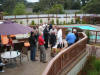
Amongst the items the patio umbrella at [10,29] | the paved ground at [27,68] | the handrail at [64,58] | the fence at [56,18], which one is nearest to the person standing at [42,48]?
the paved ground at [27,68]

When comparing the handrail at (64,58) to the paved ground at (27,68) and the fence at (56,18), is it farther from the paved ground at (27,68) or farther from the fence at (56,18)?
the fence at (56,18)

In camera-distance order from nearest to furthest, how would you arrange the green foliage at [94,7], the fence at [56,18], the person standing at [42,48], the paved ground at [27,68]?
the paved ground at [27,68]
the person standing at [42,48]
the fence at [56,18]
the green foliage at [94,7]

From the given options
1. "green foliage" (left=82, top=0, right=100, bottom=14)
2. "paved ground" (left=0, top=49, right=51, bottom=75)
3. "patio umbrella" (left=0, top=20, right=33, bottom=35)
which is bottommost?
"paved ground" (left=0, top=49, right=51, bottom=75)

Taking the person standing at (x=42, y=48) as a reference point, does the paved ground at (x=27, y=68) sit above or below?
below

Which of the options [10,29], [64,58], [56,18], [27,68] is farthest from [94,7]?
[10,29]

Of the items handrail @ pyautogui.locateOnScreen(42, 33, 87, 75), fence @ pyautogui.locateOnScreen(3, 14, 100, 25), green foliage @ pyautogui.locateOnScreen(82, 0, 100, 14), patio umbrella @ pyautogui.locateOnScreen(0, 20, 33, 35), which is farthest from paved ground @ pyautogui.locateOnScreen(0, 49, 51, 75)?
green foliage @ pyautogui.locateOnScreen(82, 0, 100, 14)

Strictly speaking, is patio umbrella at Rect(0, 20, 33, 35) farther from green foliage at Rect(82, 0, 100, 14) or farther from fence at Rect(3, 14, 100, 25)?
green foliage at Rect(82, 0, 100, 14)

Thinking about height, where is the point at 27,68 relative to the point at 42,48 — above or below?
below

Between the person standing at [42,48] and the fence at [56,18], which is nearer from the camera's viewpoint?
the person standing at [42,48]

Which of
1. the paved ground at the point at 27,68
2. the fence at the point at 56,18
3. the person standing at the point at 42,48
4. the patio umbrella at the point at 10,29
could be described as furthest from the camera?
the fence at the point at 56,18

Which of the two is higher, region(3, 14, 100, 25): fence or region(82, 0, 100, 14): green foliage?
region(82, 0, 100, 14): green foliage

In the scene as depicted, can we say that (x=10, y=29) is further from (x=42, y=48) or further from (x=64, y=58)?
(x=64, y=58)

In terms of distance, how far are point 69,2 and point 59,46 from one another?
1833 inches

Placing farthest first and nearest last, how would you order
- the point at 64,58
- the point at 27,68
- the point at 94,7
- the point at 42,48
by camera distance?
the point at 94,7 < the point at 42,48 < the point at 27,68 < the point at 64,58
